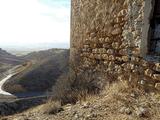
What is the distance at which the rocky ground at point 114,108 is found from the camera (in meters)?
4.57

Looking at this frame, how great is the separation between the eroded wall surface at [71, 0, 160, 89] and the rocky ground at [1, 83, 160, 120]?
0.25 m

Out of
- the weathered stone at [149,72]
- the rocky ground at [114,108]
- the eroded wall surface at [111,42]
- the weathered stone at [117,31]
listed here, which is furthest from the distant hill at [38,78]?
the weathered stone at [149,72]

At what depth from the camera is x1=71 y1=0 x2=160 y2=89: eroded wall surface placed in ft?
18.1

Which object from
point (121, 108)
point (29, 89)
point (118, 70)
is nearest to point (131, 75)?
point (118, 70)

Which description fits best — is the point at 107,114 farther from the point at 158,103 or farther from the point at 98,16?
the point at 98,16

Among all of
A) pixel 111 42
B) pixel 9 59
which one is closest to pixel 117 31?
pixel 111 42

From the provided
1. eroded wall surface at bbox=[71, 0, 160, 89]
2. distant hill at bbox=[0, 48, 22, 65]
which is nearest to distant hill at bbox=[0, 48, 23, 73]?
distant hill at bbox=[0, 48, 22, 65]

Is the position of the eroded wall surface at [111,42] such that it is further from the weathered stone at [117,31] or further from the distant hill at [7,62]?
the distant hill at [7,62]

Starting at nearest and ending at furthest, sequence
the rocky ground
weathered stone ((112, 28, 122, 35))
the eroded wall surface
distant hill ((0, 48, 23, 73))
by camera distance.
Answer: the rocky ground < the eroded wall surface < weathered stone ((112, 28, 122, 35)) < distant hill ((0, 48, 23, 73))

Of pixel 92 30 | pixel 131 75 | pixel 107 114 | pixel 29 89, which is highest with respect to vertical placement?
pixel 92 30

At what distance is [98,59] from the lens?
7180mm

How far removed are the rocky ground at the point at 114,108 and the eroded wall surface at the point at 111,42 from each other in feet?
0.81

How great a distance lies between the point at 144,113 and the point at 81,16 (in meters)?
4.22

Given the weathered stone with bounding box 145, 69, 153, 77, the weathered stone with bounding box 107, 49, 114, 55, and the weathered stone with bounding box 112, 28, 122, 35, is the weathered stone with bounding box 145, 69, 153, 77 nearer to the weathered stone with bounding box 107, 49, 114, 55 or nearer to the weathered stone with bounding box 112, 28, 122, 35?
the weathered stone with bounding box 112, 28, 122, 35
